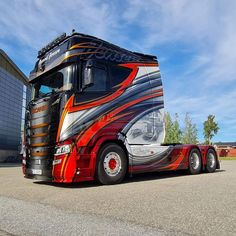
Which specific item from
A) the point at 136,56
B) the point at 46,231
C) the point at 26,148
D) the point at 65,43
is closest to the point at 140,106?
the point at 136,56

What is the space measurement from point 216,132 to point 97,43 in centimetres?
5826

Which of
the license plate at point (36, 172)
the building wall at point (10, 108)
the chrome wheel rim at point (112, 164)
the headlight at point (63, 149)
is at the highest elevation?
the building wall at point (10, 108)

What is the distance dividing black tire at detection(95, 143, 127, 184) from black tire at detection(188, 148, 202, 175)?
3623mm

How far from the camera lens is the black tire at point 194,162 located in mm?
11559

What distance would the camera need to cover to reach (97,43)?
8.76 metres

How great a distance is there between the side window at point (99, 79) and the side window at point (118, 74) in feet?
0.80

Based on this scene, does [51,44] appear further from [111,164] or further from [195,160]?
[195,160]

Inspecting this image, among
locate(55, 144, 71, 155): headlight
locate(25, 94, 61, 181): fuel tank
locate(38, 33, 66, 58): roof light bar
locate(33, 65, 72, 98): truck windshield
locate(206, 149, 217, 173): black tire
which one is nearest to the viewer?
locate(55, 144, 71, 155): headlight

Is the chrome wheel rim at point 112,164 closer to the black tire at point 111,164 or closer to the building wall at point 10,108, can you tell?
the black tire at point 111,164

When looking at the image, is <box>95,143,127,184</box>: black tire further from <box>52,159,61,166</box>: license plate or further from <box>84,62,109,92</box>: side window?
<box>84,62,109,92</box>: side window

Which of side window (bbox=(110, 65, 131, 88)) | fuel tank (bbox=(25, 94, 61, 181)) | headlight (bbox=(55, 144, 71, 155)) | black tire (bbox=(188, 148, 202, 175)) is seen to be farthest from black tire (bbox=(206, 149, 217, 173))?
fuel tank (bbox=(25, 94, 61, 181))

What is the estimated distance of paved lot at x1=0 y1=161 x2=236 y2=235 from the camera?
157 inches

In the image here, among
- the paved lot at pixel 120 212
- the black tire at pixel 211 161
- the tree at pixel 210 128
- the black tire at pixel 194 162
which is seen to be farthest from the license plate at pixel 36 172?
the tree at pixel 210 128

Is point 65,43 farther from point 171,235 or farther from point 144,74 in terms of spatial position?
point 171,235
